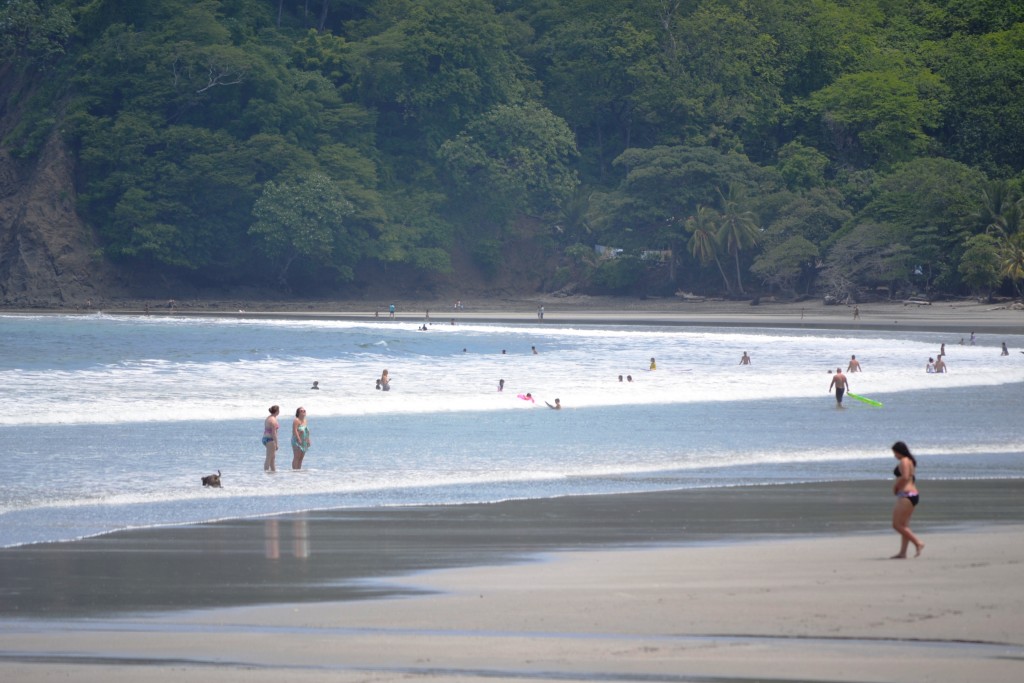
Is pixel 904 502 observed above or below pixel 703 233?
below

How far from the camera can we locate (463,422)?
987 inches

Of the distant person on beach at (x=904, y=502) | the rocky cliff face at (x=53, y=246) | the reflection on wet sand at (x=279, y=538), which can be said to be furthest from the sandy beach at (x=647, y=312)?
the reflection on wet sand at (x=279, y=538)

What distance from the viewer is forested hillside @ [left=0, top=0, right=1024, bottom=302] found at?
7500 cm

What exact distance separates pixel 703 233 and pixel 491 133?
1589 cm

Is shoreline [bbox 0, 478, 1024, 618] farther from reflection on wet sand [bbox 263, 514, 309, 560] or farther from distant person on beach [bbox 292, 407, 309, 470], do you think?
distant person on beach [bbox 292, 407, 309, 470]

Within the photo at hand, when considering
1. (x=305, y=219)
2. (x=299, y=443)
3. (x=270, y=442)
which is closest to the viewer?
(x=270, y=442)

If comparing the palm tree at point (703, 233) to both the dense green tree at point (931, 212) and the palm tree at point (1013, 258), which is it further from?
the palm tree at point (1013, 258)

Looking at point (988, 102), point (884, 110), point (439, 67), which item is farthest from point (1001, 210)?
point (439, 67)

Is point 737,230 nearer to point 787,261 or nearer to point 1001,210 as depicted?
point 787,261

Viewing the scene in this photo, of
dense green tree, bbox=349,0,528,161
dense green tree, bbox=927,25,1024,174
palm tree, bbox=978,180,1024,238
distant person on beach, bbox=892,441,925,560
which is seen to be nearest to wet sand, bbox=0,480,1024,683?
distant person on beach, bbox=892,441,925,560

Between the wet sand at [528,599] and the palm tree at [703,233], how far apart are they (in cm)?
6025

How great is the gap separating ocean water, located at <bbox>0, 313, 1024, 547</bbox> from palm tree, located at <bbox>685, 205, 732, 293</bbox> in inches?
891

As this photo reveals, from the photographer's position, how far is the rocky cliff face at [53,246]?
83.7 m

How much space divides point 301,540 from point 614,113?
76618 millimetres
